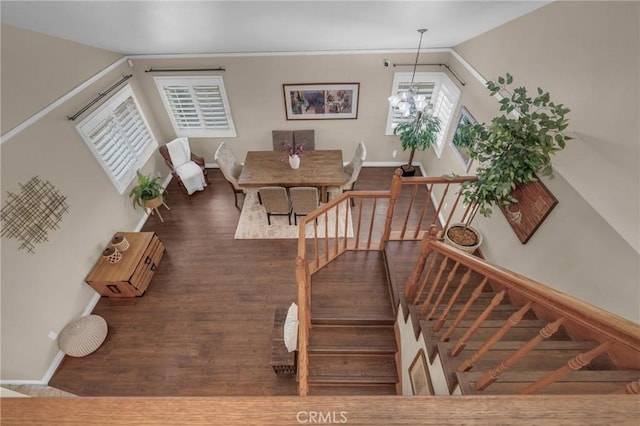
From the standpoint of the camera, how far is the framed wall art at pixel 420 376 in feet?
6.76

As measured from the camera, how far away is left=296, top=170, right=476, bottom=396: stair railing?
226 centimetres

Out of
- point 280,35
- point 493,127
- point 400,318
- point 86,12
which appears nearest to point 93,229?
point 86,12

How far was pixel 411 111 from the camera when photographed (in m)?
4.24

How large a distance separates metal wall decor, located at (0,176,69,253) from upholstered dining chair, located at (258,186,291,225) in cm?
251

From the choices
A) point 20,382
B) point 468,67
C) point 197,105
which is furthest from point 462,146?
point 20,382

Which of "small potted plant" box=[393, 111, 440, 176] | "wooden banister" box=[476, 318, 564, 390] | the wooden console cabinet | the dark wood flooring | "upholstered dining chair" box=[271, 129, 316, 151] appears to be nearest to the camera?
"wooden banister" box=[476, 318, 564, 390]

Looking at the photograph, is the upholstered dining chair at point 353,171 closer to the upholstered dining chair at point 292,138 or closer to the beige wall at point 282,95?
the beige wall at point 282,95

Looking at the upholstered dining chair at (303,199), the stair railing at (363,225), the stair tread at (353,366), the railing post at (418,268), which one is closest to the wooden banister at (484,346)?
the railing post at (418,268)

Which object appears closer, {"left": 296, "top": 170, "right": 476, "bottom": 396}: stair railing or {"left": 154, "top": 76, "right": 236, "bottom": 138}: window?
{"left": 296, "top": 170, "right": 476, "bottom": 396}: stair railing

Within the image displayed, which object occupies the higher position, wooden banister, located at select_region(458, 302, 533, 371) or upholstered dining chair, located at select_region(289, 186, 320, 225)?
upholstered dining chair, located at select_region(289, 186, 320, 225)

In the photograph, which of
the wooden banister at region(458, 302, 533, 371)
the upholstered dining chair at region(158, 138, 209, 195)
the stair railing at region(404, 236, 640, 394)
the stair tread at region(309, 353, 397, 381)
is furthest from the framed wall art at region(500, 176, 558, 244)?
the upholstered dining chair at region(158, 138, 209, 195)

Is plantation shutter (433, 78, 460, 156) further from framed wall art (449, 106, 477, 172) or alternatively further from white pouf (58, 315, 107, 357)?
white pouf (58, 315, 107, 357)

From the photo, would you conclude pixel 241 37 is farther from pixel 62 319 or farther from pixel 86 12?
pixel 62 319

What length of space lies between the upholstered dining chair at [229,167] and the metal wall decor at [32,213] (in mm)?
2140
